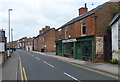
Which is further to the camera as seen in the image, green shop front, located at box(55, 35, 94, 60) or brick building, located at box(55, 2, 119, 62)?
green shop front, located at box(55, 35, 94, 60)

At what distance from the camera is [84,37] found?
93.5 ft

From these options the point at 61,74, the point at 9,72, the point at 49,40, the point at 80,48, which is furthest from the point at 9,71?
the point at 49,40

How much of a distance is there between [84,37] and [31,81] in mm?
17186

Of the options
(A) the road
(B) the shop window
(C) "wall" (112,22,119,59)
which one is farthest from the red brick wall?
(A) the road

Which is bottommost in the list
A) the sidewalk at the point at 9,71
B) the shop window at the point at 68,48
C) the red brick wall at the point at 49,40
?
the sidewalk at the point at 9,71

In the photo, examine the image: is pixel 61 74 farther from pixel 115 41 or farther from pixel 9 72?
Answer: pixel 115 41

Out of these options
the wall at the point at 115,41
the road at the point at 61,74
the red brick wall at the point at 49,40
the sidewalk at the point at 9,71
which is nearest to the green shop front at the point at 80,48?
the wall at the point at 115,41

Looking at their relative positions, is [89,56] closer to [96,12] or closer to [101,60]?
[101,60]

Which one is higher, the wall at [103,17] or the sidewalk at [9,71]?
the wall at [103,17]

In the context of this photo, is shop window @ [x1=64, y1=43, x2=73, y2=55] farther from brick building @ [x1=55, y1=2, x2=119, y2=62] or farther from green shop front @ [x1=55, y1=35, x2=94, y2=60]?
brick building @ [x1=55, y1=2, x2=119, y2=62]

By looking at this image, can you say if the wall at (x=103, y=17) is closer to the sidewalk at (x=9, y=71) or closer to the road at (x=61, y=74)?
the road at (x=61, y=74)

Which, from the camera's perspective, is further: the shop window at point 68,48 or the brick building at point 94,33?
the shop window at point 68,48

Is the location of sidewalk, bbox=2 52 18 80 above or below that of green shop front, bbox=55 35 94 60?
below

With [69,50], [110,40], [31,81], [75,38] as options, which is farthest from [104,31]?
[31,81]
